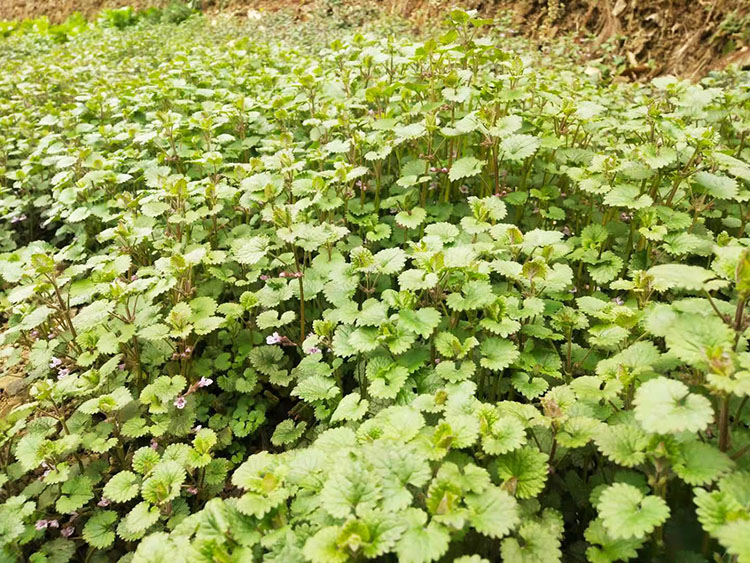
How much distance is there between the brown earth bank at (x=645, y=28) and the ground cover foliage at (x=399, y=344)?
207 centimetres

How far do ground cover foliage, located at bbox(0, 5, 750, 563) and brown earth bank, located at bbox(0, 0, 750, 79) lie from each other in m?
2.07

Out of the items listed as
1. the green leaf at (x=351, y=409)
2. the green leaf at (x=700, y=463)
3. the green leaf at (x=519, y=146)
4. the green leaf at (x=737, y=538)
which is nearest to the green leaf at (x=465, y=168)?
the green leaf at (x=519, y=146)

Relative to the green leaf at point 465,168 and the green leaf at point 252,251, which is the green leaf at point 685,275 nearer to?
the green leaf at point 465,168

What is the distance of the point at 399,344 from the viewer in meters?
1.94

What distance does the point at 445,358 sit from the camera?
2.15 meters

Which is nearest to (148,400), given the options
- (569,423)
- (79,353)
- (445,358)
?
(79,353)

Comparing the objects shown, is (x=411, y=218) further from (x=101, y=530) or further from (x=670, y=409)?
(x=101, y=530)

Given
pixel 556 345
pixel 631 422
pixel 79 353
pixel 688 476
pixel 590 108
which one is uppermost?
pixel 590 108

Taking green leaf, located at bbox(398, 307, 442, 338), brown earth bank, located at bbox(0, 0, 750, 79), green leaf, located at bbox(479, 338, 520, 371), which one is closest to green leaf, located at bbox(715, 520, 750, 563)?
green leaf, located at bbox(479, 338, 520, 371)

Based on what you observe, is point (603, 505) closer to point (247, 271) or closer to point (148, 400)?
point (148, 400)

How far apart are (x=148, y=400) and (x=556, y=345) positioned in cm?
180

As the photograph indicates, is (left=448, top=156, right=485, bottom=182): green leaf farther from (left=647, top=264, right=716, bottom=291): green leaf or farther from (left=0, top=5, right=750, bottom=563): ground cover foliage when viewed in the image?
(left=647, top=264, right=716, bottom=291): green leaf

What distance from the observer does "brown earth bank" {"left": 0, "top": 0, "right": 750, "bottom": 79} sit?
18.5 feet

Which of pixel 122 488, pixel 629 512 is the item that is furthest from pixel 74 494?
pixel 629 512
